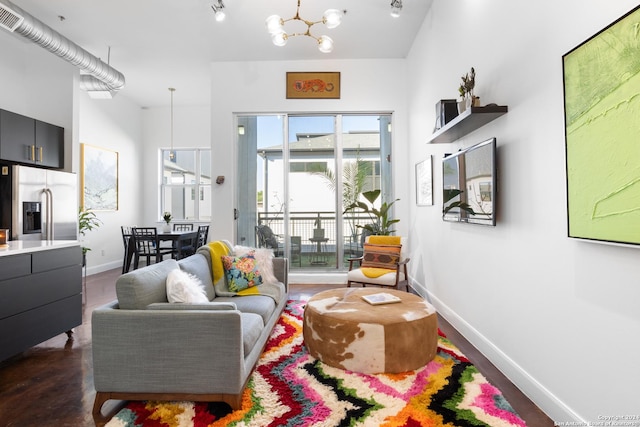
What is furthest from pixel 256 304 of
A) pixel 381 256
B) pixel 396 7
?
pixel 396 7

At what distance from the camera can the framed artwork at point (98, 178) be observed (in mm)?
5785

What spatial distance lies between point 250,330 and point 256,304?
1.78 feet

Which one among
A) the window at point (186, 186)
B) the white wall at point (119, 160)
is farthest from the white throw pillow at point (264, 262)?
the window at point (186, 186)

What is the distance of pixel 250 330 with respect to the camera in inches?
83.8

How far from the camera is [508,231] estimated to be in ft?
7.38

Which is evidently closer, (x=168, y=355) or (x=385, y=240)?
(x=168, y=355)

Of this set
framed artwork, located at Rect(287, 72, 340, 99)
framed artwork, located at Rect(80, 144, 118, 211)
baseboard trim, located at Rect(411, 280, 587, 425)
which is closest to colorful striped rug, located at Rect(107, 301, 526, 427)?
baseboard trim, located at Rect(411, 280, 587, 425)

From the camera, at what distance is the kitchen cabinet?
149 inches

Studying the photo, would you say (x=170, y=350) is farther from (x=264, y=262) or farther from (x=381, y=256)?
(x=381, y=256)

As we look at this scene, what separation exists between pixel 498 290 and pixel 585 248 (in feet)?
2.94

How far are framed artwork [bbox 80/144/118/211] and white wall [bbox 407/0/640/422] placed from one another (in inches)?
244

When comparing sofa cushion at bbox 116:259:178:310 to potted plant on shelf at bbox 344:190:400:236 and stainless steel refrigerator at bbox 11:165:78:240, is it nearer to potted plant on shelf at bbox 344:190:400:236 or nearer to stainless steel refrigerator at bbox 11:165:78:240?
stainless steel refrigerator at bbox 11:165:78:240

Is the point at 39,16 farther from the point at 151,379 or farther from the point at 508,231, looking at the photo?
the point at 508,231

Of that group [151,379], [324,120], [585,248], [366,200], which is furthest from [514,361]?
[324,120]
